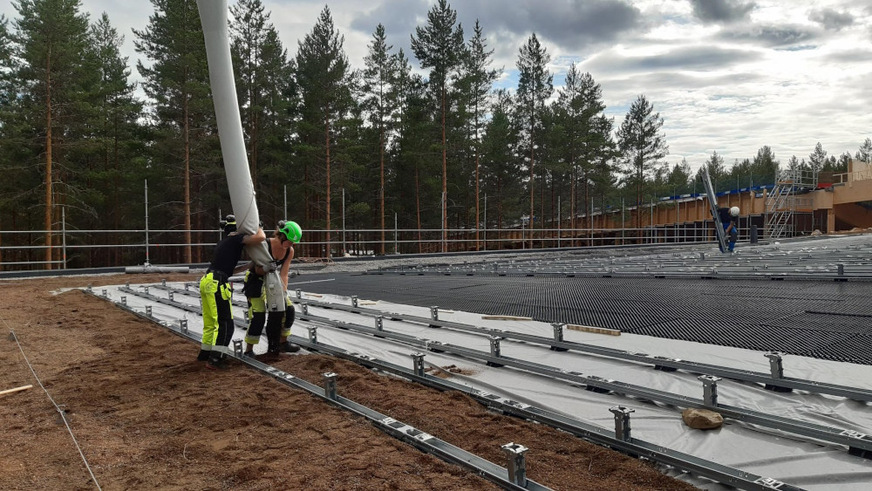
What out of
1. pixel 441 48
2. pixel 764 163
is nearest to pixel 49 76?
pixel 441 48

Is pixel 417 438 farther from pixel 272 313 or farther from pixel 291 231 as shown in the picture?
pixel 291 231

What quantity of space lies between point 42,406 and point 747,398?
4383 millimetres

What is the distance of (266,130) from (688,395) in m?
28.1

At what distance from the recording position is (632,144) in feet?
132

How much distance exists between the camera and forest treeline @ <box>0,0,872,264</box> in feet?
72.9

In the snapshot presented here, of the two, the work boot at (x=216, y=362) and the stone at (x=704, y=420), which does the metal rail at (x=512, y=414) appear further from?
the work boot at (x=216, y=362)

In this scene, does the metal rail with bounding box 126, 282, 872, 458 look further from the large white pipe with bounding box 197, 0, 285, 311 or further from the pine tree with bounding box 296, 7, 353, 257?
the pine tree with bounding box 296, 7, 353, 257

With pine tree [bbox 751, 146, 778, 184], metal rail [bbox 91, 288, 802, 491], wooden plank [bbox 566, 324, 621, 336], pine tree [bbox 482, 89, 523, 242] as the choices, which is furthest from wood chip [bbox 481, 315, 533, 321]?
pine tree [bbox 751, 146, 778, 184]

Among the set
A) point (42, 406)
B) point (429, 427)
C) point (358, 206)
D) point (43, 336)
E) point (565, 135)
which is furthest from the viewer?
point (565, 135)

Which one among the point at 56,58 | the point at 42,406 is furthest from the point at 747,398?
the point at 56,58

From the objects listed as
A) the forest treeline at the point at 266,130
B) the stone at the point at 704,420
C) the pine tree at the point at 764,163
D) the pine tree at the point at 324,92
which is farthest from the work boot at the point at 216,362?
the pine tree at the point at 764,163

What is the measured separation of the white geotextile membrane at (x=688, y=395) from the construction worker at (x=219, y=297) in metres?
0.53

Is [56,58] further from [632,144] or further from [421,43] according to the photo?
[632,144]

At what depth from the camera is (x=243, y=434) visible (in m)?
2.79
